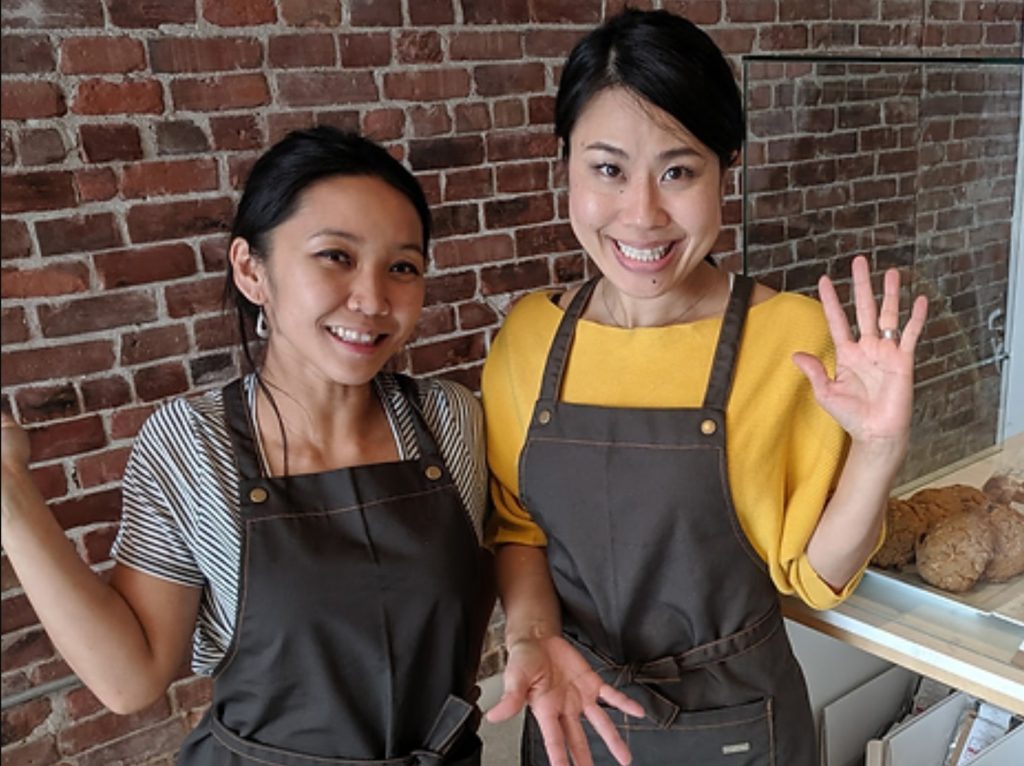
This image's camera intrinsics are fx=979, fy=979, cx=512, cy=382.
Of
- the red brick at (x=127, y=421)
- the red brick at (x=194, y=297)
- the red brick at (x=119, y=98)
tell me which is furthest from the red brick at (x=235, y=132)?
the red brick at (x=127, y=421)

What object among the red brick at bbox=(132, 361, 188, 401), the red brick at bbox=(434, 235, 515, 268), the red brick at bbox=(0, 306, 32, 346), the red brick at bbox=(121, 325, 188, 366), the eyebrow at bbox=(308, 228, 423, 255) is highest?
the eyebrow at bbox=(308, 228, 423, 255)

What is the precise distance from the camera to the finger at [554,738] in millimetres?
968

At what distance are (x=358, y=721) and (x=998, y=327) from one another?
1.19 m

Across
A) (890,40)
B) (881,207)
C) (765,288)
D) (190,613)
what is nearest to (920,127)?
(881,207)

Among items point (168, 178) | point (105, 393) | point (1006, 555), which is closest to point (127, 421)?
point (105, 393)

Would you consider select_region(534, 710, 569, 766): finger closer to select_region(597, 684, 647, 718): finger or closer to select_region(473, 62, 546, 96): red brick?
select_region(597, 684, 647, 718): finger

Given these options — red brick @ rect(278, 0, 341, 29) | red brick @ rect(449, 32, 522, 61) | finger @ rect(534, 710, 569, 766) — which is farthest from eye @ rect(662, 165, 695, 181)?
red brick @ rect(449, 32, 522, 61)

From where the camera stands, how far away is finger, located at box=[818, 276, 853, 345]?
0.97 m

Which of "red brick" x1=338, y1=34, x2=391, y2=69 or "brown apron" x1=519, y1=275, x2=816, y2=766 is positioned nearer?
"brown apron" x1=519, y1=275, x2=816, y2=766

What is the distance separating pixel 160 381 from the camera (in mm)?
1692

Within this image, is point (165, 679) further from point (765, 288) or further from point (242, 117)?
point (242, 117)

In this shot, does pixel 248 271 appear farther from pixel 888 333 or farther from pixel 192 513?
pixel 888 333

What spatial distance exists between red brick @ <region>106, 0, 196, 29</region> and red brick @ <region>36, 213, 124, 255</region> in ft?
1.02

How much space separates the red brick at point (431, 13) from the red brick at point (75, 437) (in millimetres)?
997
